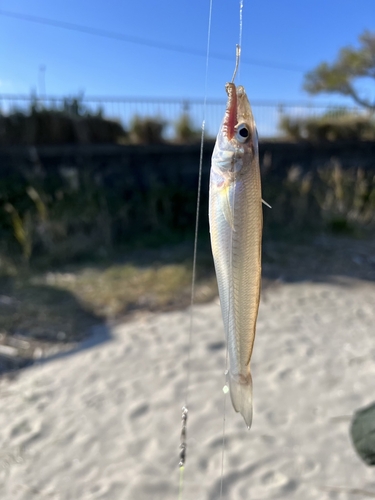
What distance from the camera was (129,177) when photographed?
7.86m

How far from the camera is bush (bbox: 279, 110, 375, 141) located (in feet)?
30.9

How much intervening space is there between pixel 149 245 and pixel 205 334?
3131mm

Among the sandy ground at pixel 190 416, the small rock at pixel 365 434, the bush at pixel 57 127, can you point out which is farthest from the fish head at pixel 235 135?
the bush at pixel 57 127

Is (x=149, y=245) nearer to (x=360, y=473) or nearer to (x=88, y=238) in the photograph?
(x=88, y=238)

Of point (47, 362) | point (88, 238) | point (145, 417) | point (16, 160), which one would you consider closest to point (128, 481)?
point (145, 417)

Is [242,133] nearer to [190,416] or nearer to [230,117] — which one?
[230,117]

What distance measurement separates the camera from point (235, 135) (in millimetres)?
883

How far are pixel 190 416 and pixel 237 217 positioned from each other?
2345mm

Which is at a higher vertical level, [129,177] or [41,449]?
[129,177]

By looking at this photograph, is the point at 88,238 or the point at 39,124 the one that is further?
the point at 39,124

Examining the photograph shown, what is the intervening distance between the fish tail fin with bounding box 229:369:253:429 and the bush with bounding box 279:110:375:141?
30.0 feet

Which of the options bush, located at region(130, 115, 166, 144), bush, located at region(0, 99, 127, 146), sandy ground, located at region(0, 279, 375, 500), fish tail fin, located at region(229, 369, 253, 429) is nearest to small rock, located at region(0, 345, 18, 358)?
sandy ground, located at region(0, 279, 375, 500)

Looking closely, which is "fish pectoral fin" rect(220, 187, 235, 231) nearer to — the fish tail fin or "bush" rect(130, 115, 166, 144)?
the fish tail fin

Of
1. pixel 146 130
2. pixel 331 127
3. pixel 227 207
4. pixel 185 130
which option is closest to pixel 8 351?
pixel 227 207
